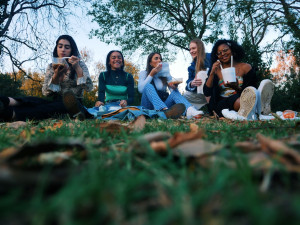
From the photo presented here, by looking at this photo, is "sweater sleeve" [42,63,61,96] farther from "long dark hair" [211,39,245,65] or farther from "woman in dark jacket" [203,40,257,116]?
"long dark hair" [211,39,245,65]

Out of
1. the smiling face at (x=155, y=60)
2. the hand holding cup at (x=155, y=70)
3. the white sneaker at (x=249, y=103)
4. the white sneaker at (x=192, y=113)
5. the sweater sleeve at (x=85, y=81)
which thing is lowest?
the white sneaker at (x=192, y=113)

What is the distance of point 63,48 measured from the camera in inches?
193

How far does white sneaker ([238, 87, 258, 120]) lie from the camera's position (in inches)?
Result: 142

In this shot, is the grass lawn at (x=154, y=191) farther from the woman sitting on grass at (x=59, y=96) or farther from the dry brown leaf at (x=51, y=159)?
the woman sitting on grass at (x=59, y=96)

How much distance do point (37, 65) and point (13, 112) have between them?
8158 mm

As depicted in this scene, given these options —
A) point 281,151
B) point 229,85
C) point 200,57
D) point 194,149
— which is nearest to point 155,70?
point 200,57

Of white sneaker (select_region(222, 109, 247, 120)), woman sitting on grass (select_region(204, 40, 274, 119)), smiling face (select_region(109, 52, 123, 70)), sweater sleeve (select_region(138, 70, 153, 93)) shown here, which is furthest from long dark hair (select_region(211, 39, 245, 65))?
smiling face (select_region(109, 52, 123, 70))

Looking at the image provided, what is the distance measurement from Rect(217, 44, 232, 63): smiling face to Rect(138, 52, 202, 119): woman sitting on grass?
38.5 inches

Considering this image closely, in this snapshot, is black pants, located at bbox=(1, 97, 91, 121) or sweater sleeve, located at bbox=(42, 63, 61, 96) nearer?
black pants, located at bbox=(1, 97, 91, 121)

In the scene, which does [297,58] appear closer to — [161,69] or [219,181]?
[161,69]

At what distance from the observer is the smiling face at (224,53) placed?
4770 millimetres

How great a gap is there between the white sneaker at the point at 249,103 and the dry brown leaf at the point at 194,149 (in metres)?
3.03

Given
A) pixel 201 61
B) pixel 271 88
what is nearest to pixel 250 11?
pixel 201 61

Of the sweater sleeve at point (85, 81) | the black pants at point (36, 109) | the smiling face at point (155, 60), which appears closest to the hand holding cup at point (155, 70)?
the smiling face at point (155, 60)
